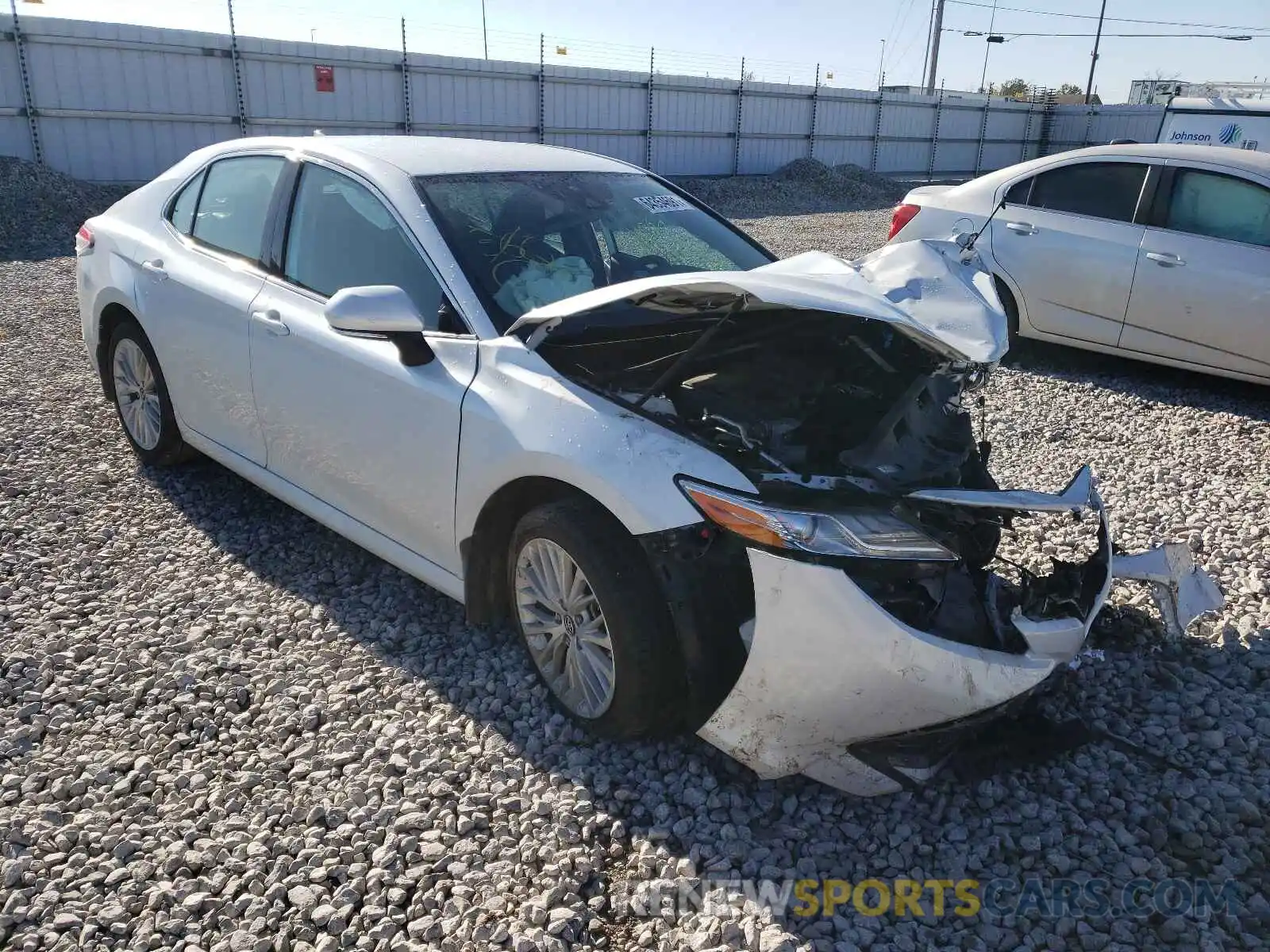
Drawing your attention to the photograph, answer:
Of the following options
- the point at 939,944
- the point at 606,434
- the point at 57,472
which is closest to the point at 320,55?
the point at 57,472

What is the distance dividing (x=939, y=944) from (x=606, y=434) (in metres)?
1.54

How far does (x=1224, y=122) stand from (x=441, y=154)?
2094cm

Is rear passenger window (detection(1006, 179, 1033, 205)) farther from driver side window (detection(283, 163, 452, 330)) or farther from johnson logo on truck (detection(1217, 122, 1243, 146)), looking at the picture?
johnson logo on truck (detection(1217, 122, 1243, 146))

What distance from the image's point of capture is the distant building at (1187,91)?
2164 centimetres

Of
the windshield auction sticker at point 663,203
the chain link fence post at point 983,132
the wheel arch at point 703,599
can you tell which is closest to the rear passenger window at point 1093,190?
the windshield auction sticker at point 663,203

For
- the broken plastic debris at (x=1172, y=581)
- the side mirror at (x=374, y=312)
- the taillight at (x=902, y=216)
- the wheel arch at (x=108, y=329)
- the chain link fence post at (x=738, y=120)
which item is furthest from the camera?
the chain link fence post at (x=738, y=120)

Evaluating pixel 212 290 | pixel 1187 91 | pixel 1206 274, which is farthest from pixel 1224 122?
pixel 212 290

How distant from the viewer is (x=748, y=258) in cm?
398

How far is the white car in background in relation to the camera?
21.0 ft

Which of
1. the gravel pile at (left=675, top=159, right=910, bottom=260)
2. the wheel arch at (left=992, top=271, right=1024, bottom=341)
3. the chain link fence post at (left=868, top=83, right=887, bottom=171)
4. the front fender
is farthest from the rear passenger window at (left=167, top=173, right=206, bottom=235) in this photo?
the chain link fence post at (left=868, top=83, right=887, bottom=171)

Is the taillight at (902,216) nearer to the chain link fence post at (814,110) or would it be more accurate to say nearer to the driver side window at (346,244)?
the driver side window at (346,244)

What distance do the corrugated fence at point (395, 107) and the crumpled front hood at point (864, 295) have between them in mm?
16107

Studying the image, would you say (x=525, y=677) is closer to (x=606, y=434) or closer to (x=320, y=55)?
(x=606, y=434)

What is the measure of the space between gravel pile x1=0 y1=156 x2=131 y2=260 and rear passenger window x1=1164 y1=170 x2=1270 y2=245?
12743 millimetres
